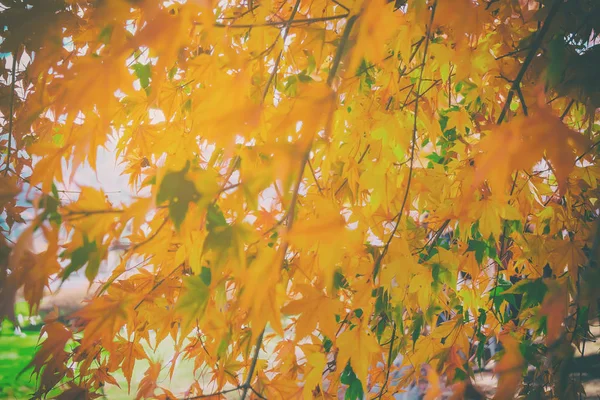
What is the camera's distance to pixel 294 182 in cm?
56

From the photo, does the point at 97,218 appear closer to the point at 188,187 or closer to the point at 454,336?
the point at 188,187

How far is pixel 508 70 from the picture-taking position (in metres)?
1.08

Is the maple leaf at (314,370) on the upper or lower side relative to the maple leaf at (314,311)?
lower

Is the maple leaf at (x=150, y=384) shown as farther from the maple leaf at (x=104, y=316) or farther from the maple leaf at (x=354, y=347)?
the maple leaf at (x=354, y=347)

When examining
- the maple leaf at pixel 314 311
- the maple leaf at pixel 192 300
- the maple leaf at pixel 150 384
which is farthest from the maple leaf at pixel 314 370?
the maple leaf at pixel 150 384

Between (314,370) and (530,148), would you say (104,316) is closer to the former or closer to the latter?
(314,370)

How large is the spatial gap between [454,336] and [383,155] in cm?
63

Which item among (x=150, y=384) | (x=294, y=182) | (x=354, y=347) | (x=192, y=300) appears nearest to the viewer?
(x=294, y=182)

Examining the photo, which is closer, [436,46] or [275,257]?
[275,257]

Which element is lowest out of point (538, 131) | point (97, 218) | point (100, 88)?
point (97, 218)

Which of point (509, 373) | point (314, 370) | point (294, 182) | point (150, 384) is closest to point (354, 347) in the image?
point (314, 370)

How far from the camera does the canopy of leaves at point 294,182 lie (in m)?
0.57

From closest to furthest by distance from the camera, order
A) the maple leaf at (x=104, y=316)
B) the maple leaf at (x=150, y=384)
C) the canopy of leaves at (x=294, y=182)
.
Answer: the canopy of leaves at (x=294, y=182)
the maple leaf at (x=104, y=316)
the maple leaf at (x=150, y=384)

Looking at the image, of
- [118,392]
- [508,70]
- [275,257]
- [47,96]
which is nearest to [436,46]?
[508,70]
